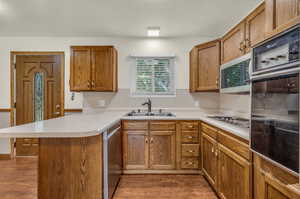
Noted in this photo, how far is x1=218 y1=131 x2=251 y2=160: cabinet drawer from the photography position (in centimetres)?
153

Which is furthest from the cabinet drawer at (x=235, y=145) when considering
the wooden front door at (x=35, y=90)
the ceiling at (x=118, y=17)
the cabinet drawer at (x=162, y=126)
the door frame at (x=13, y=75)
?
the wooden front door at (x=35, y=90)

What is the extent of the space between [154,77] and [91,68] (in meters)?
1.18

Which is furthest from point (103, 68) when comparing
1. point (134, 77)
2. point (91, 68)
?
point (134, 77)

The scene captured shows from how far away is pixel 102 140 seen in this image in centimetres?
170

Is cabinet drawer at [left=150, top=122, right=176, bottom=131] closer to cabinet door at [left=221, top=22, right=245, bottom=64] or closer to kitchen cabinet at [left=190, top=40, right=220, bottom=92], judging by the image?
kitchen cabinet at [left=190, top=40, right=220, bottom=92]

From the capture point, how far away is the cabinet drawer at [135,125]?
2914mm

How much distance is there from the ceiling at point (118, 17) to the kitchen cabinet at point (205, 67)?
0.43m

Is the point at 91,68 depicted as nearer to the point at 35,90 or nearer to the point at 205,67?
the point at 35,90

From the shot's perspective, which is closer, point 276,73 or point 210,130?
point 276,73

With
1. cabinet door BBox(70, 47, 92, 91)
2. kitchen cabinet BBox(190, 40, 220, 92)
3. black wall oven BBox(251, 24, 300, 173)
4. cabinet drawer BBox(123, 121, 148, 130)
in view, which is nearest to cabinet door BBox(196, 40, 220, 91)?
kitchen cabinet BBox(190, 40, 220, 92)

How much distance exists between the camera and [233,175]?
175cm

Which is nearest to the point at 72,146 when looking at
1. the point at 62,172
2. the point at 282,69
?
the point at 62,172

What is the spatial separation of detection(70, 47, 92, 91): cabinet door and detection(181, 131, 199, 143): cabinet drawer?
5.74ft

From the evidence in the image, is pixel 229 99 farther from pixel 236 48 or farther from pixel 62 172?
pixel 62 172
